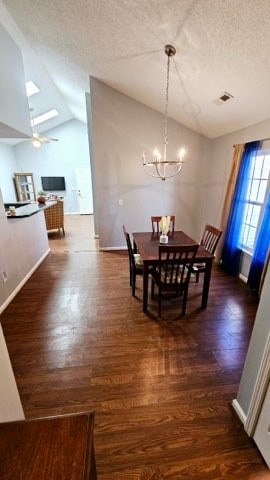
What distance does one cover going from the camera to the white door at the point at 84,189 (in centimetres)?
898

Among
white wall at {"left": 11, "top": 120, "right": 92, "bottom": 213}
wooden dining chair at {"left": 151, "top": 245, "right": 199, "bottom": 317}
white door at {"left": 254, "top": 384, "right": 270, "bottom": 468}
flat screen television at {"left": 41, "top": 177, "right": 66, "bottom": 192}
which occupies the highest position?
white wall at {"left": 11, "top": 120, "right": 92, "bottom": 213}

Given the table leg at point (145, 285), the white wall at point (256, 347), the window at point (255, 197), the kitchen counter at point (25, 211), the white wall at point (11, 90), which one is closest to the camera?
the white wall at point (256, 347)

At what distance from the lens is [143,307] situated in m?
2.79

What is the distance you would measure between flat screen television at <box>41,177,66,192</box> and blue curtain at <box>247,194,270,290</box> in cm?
800

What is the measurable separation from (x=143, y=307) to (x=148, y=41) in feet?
10.2

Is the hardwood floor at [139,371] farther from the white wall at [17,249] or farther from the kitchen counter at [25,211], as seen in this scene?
the kitchen counter at [25,211]

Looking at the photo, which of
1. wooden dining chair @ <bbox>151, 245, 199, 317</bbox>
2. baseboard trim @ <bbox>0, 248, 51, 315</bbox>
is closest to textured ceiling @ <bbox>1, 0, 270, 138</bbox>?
wooden dining chair @ <bbox>151, 245, 199, 317</bbox>

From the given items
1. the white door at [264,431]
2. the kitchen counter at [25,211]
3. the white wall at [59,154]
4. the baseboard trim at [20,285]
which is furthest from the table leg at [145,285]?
the white wall at [59,154]

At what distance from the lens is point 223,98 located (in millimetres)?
2906

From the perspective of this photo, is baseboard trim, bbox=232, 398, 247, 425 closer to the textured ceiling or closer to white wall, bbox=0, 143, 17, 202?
the textured ceiling

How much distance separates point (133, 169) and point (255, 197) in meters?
2.39

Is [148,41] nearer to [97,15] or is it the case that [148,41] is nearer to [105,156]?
[97,15]

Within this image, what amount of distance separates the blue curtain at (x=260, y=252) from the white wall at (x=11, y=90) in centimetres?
354

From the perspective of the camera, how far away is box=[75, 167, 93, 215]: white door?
29.5 feet
